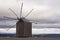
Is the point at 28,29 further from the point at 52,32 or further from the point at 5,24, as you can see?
the point at 52,32

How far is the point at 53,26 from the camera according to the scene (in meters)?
23.5

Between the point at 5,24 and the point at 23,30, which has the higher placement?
the point at 23,30

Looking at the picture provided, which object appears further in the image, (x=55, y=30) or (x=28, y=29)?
(x=55, y=30)

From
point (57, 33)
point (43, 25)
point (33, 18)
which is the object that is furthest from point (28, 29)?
point (57, 33)

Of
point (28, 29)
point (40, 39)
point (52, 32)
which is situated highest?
point (40, 39)

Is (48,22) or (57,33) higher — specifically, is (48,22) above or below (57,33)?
above

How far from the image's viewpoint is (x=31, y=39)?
11.6ft

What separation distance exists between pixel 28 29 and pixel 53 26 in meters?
14.8

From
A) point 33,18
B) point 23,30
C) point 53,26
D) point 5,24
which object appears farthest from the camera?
point 53,26

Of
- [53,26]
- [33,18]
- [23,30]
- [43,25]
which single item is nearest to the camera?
[23,30]

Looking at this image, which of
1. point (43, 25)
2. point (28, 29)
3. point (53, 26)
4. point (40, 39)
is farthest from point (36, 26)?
point (40, 39)

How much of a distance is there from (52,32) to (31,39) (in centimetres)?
2061

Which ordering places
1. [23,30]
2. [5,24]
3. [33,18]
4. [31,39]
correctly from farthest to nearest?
[5,24] → [33,18] → [23,30] → [31,39]

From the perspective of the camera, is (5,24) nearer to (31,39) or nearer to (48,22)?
(48,22)
